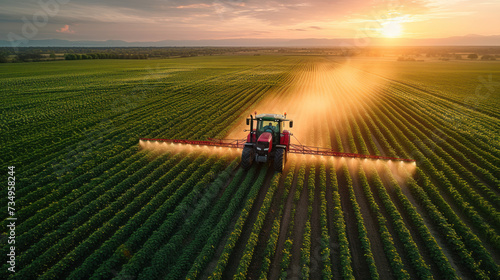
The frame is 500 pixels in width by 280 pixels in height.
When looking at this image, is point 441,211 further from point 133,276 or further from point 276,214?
point 133,276

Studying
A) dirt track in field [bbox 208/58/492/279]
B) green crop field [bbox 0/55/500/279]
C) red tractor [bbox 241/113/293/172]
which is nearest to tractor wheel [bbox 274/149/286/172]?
red tractor [bbox 241/113/293/172]

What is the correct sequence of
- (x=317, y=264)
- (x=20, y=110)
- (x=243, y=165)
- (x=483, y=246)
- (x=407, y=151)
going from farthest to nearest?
(x=20, y=110) → (x=407, y=151) → (x=243, y=165) → (x=483, y=246) → (x=317, y=264)

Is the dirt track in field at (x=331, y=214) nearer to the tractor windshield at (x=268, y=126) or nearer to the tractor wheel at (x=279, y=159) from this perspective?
the tractor wheel at (x=279, y=159)

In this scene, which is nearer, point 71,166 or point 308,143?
point 71,166

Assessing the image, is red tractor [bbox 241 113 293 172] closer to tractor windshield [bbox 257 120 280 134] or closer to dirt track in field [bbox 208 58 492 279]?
tractor windshield [bbox 257 120 280 134]

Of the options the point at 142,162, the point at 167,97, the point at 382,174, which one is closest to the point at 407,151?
the point at 382,174

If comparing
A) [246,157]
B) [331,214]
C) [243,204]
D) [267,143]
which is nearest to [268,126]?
[267,143]

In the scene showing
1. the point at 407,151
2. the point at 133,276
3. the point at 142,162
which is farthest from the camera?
the point at 407,151

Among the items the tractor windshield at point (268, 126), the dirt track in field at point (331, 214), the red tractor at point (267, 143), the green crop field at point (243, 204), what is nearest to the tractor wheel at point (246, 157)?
the red tractor at point (267, 143)
